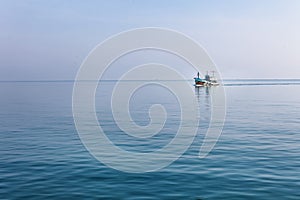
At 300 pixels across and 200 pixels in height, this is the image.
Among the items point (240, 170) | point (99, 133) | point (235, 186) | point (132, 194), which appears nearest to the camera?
point (132, 194)

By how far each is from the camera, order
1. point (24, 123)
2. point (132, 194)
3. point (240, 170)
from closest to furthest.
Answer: point (132, 194)
point (240, 170)
point (24, 123)

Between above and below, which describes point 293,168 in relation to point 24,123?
below

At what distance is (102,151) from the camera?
87.4 ft

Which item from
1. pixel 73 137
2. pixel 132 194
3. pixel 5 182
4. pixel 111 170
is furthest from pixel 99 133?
pixel 132 194

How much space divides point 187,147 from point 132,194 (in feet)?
42.4

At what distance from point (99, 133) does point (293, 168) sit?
21574 millimetres

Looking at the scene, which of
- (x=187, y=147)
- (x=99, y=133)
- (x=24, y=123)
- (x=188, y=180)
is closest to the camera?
(x=188, y=180)

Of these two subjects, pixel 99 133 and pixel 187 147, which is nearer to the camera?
pixel 187 147

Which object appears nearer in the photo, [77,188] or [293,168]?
[77,188]

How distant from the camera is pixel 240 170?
20.6 metres

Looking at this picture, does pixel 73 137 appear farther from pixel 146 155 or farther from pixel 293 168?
pixel 293 168

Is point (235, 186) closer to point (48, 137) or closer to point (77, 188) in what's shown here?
point (77, 188)

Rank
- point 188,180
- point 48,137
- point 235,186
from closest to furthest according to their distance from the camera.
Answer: point 235,186
point 188,180
point 48,137

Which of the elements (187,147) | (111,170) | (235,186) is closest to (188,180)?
(235,186)
